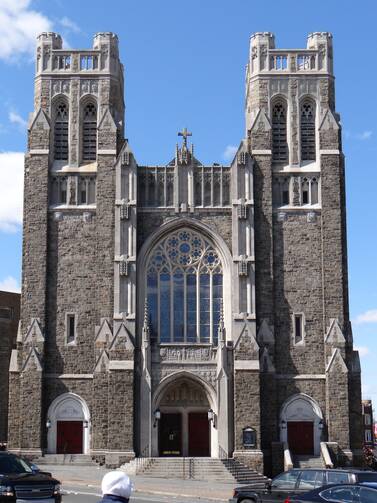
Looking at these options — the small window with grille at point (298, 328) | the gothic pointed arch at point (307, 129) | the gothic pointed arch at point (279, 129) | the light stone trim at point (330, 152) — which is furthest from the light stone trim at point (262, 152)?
the small window with grille at point (298, 328)

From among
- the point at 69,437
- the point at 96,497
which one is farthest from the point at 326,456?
the point at 96,497

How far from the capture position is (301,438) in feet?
135

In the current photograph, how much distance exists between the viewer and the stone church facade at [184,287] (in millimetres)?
40438

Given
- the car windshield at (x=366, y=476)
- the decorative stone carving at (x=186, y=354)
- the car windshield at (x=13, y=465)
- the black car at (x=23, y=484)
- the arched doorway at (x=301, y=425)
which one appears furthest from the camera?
the arched doorway at (x=301, y=425)

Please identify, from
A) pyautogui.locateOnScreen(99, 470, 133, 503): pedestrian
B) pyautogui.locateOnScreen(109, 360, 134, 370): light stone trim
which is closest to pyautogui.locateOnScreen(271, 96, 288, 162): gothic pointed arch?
pyautogui.locateOnScreen(109, 360, 134, 370): light stone trim

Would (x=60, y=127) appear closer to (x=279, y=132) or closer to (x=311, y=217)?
(x=279, y=132)

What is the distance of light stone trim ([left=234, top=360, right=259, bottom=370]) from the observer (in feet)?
131

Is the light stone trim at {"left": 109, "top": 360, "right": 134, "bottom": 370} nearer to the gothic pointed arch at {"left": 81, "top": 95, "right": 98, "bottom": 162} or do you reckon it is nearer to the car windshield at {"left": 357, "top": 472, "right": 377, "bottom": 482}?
the gothic pointed arch at {"left": 81, "top": 95, "right": 98, "bottom": 162}

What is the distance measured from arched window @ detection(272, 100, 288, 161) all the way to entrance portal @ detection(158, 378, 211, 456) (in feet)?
38.1

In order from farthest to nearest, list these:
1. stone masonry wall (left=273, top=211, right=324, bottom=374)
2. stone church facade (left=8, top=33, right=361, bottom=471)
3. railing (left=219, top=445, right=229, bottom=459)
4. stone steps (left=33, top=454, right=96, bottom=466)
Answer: stone masonry wall (left=273, top=211, right=324, bottom=374), stone church facade (left=8, top=33, right=361, bottom=471), stone steps (left=33, top=454, right=96, bottom=466), railing (left=219, top=445, right=229, bottom=459)

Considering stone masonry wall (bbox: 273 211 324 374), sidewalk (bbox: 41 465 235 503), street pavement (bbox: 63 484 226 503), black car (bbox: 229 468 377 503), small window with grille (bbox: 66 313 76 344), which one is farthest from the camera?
small window with grille (bbox: 66 313 76 344)

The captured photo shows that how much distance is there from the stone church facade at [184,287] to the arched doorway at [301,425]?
6 centimetres

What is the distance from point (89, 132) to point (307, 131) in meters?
10.4

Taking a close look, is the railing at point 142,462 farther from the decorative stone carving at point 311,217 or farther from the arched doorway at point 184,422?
the decorative stone carving at point 311,217
